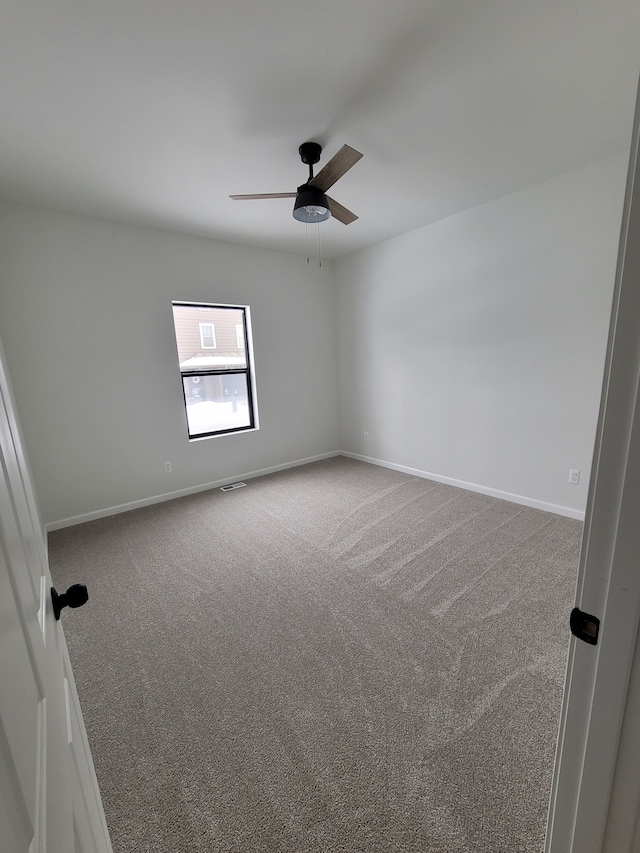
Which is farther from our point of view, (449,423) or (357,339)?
(357,339)

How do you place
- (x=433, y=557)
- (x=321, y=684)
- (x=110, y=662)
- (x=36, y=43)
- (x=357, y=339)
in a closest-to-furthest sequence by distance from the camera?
(x=36, y=43), (x=321, y=684), (x=110, y=662), (x=433, y=557), (x=357, y=339)

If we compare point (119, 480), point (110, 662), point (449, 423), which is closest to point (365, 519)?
point (449, 423)

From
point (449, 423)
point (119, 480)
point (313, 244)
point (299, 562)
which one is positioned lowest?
point (299, 562)

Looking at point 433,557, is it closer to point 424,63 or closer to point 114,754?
point 114,754

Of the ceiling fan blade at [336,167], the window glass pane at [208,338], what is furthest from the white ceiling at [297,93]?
the window glass pane at [208,338]

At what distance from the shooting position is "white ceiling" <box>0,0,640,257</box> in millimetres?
1425

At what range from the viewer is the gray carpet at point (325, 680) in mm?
1137

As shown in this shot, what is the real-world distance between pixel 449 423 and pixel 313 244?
2.58m

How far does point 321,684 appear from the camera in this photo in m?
1.60

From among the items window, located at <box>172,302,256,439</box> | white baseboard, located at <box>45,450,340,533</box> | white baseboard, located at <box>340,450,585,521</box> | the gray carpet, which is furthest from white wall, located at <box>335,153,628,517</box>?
window, located at <box>172,302,256,439</box>

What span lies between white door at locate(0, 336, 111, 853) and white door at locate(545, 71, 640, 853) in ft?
2.63

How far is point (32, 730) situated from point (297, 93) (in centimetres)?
251

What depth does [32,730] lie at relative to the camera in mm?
461

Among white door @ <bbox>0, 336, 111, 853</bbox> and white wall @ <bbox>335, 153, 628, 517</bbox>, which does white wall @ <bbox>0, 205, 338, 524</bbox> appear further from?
white door @ <bbox>0, 336, 111, 853</bbox>
